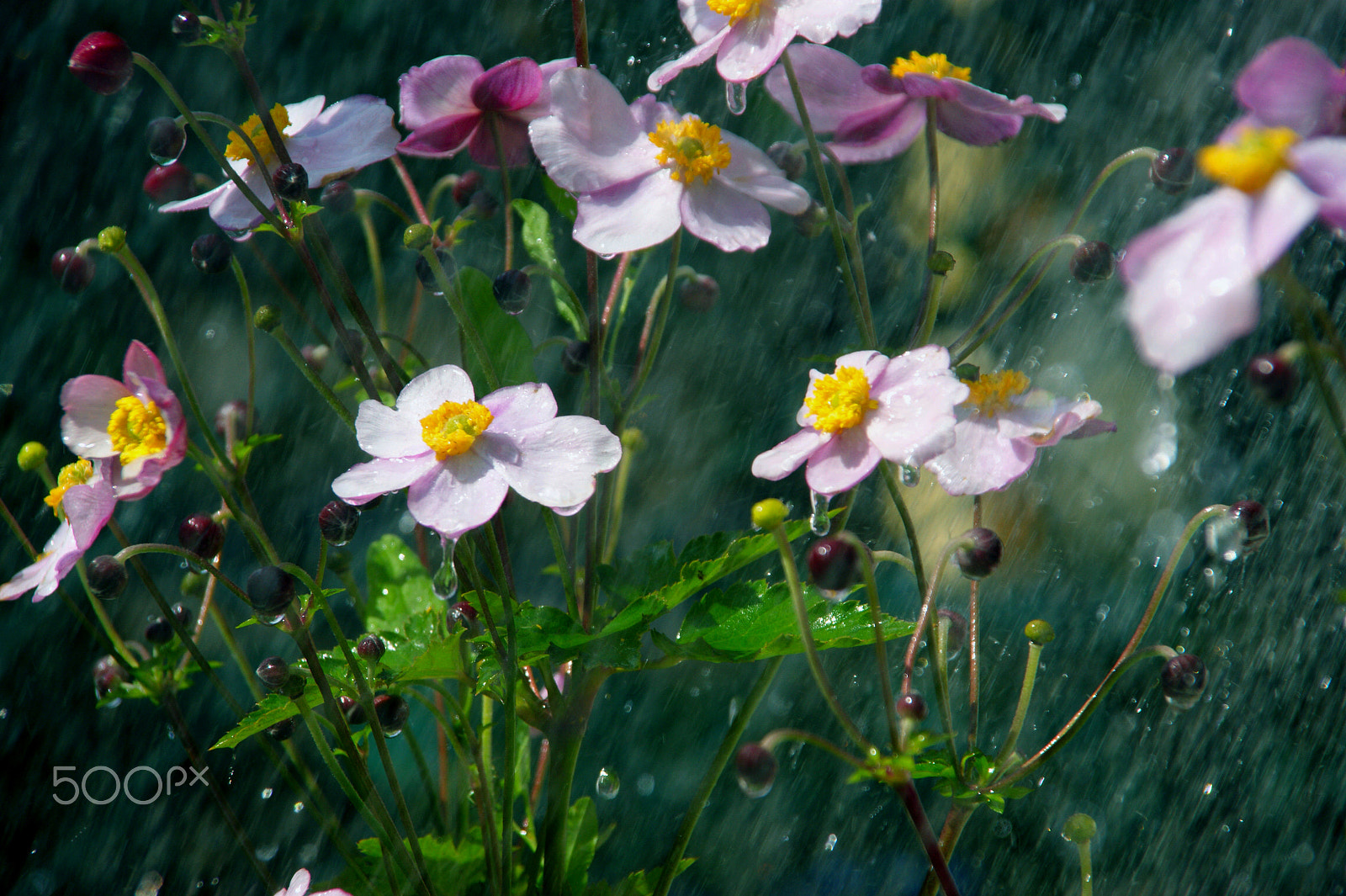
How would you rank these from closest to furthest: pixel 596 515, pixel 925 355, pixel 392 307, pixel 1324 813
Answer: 1. pixel 925 355
2. pixel 596 515
3. pixel 1324 813
4. pixel 392 307

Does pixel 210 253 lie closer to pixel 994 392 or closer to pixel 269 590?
pixel 269 590

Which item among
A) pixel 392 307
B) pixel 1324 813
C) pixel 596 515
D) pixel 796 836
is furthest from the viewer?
pixel 392 307

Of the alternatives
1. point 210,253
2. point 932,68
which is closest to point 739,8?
point 932,68

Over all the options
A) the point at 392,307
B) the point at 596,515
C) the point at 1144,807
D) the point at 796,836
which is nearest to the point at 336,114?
the point at 596,515

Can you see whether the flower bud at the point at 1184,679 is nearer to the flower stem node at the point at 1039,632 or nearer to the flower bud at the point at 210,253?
the flower stem node at the point at 1039,632

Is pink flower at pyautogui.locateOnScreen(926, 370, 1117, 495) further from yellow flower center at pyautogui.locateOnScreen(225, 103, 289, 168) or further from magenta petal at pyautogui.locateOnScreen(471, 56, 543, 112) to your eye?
yellow flower center at pyautogui.locateOnScreen(225, 103, 289, 168)

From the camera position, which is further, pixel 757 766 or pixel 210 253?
pixel 210 253

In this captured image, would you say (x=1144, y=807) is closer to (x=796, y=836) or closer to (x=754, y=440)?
(x=796, y=836)
